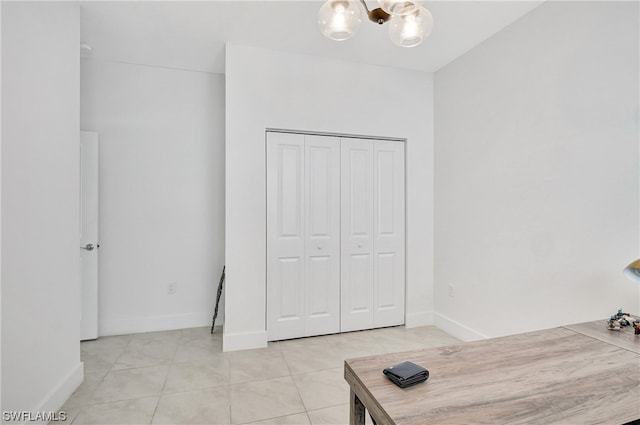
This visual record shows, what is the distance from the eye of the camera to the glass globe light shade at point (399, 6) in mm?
1387

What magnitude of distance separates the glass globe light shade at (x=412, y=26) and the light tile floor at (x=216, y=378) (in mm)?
A: 2174

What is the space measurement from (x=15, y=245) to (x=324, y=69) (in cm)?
275

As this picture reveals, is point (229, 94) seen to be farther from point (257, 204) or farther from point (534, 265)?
point (534, 265)

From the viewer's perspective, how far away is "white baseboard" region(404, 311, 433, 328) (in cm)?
350

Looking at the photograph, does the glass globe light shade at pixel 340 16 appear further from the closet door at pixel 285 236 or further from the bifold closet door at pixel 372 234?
the bifold closet door at pixel 372 234

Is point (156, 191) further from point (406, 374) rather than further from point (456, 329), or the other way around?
point (456, 329)

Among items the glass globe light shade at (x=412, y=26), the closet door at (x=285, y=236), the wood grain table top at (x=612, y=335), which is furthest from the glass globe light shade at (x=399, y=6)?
the closet door at (x=285, y=236)

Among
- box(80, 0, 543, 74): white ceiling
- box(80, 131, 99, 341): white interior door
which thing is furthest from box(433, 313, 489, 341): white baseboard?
box(80, 131, 99, 341): white interior door

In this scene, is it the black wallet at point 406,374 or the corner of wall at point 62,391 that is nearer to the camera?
the black wallet at point 406,374

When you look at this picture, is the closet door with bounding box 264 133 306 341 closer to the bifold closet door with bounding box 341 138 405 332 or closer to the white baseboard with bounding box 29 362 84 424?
the bifold closet door with bounding box 341 138 405 332

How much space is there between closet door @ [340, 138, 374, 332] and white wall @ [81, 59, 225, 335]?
1.40m

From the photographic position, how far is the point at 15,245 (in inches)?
64.8

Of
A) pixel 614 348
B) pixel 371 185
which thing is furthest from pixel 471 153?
pixel 614 348

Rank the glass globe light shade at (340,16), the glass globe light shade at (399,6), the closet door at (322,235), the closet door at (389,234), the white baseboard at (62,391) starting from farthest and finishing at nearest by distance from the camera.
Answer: the closet door at (389,234), the closet door at (322,235), the white baseboard at (62,391), the glass globe light shade at (340,16), the glass globe light shade at (399,6)
